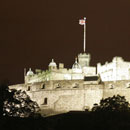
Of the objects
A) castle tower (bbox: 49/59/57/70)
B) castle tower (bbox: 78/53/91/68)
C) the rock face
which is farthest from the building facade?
castle tower (bbox: 78/53/91/68)

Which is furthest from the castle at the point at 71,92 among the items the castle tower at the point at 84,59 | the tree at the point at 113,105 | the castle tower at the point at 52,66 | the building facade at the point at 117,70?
the castle tower at the point at 84,59

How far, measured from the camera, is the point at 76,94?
2456 inches

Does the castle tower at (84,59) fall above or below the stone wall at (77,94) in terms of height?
above

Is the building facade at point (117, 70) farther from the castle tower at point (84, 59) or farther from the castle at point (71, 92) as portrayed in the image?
the castle tower at point (84, 59)

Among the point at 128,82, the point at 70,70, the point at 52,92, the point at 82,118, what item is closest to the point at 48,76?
the point at 70,70

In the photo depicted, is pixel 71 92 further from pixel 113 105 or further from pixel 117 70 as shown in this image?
pixel 117 70

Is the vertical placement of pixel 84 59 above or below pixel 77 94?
above

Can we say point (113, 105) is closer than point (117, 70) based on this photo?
Yes

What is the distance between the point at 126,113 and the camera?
4900 centimetres

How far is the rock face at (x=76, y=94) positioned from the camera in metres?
61.5

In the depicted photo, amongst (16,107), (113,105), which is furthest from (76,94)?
(16,107)

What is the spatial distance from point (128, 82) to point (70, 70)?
23408 mm

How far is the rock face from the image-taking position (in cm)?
6150

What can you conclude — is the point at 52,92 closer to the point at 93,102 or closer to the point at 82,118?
the point at 93,102
